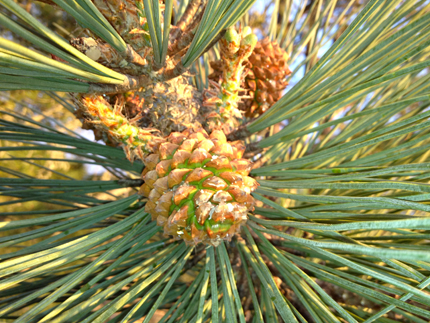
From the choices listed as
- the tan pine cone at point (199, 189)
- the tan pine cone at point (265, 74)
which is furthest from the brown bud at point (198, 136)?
the tan pine cone at point (265, 74)

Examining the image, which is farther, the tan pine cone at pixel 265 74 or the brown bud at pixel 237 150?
the tan pine cone at pixel 265 74

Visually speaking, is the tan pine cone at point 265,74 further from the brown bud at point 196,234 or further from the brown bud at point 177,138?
the brown bud at point 196,234

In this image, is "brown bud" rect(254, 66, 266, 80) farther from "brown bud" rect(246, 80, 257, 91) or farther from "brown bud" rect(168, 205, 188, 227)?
"brown bud" rect(168, 205, 188, 227)

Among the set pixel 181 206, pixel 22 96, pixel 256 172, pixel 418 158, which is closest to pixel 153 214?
pixel 181 206

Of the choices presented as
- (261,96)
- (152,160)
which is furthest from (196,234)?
(261,96)

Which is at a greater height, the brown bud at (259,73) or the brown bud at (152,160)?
the brown bud at (259,73)

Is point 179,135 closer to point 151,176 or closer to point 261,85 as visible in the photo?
point 151,176

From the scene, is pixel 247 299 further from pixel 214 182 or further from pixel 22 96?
pixel 22 96
